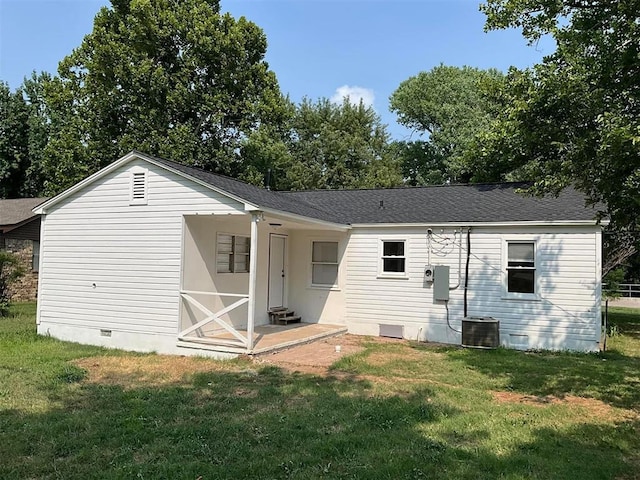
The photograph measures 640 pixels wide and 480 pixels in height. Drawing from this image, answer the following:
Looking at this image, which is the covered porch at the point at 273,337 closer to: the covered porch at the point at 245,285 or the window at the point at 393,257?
the covered porch at the point at 245,285

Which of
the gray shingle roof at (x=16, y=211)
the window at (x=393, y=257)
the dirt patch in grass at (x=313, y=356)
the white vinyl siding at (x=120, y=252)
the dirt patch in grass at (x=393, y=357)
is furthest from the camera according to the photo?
the gray shingle roof at (x=16, y=211)

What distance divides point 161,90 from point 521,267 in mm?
18109

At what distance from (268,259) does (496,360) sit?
5.91 m

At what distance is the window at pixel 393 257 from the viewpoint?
11.9 m

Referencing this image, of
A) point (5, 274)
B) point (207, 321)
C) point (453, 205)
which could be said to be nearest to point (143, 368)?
point (207, 321)

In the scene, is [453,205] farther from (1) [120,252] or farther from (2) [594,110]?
(1) [120,252]

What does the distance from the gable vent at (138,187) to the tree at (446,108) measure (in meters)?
20.1

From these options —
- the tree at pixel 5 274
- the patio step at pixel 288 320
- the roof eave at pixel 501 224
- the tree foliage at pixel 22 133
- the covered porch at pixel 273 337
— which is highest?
the tree foliage at pixel 22 133

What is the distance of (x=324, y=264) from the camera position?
12.9 m

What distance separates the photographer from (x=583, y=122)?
6.29m

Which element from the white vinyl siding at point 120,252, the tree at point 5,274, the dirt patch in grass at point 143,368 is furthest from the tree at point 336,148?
the dirt patch in grass at point 143,368

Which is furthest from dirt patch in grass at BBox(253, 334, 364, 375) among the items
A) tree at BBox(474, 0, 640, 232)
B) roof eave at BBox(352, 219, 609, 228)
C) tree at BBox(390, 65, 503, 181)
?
tree at BBox(390, 65, 503, 181)

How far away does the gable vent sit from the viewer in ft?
32.7

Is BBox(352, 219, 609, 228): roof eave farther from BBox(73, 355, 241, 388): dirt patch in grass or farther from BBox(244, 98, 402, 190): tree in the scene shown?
BBox(244, 98, 402, 190): tree
